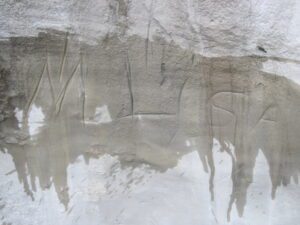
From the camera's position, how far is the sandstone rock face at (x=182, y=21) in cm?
145

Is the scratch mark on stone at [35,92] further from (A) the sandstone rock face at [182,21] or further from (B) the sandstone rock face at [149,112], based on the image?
(A) the sandstone rock face at [182,21]

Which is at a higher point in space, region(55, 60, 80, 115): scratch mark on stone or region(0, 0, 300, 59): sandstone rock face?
region(0, 0, 300, 59): sandstone rock face

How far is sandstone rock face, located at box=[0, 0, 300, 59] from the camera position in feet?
4.74

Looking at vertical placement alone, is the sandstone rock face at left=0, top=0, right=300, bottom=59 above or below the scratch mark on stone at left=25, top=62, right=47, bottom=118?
above

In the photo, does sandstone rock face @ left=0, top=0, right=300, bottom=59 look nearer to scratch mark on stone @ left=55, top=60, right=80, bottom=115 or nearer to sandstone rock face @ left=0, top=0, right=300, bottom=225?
sandstone rock face @ left=0, top=0, right=300, bottom=225

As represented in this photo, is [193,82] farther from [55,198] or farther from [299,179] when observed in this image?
[55,198]

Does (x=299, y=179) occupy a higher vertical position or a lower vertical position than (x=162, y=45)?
lower

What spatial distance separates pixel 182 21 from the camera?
4.84 feet

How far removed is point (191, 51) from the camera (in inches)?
59.5

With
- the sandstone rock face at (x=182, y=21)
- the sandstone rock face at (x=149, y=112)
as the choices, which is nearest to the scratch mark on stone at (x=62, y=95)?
the sandstone rock face at (x=149, y=112)

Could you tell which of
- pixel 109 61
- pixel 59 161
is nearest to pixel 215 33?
pixel 109 61

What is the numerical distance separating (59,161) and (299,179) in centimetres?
100

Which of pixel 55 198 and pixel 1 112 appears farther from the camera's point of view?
pixel 55 198

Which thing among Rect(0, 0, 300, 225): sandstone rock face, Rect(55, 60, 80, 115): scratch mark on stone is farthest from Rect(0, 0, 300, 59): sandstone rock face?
Rect(55, 60, 80, 115): scratch mark on stone
